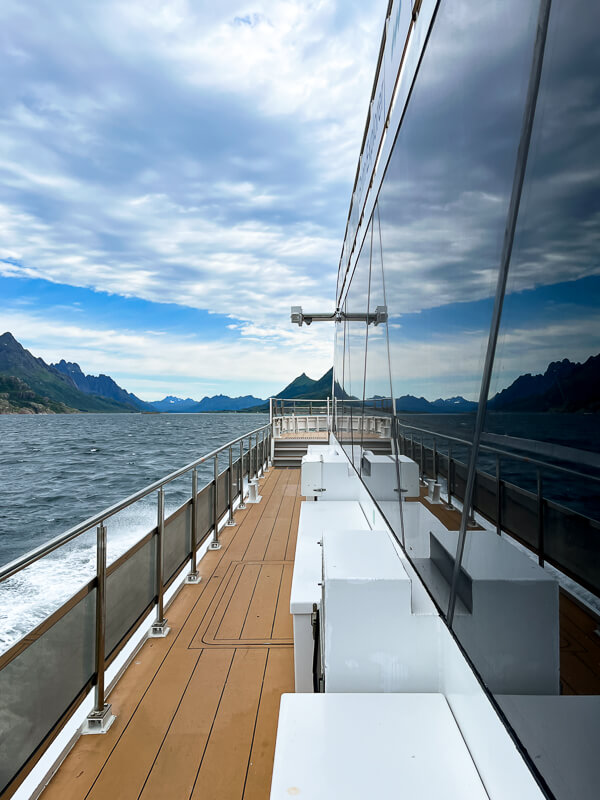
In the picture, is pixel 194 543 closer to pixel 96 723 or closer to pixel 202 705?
pixel 202 705

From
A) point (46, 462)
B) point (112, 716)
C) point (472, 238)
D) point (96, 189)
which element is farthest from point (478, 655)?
point (96, 189)

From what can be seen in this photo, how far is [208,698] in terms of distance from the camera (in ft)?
6.39

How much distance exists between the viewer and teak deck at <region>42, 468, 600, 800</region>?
1.45 meters

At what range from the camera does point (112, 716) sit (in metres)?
1.81

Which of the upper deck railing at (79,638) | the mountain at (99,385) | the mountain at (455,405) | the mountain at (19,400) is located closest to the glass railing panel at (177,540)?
the upper deck railing at (79,638)

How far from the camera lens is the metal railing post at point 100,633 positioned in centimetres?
177

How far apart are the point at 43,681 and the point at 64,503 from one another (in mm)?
13989

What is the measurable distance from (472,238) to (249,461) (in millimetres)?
5857

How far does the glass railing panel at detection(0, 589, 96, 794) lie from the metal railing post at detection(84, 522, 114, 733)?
0.03 meters

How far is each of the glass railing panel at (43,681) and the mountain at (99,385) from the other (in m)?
139

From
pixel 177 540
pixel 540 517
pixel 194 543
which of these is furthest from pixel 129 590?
pixel 540 517

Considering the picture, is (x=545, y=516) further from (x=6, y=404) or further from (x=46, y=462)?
(x=6, y=404)

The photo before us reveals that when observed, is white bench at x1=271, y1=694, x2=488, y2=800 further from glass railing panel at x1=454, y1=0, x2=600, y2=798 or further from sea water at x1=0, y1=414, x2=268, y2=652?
sea water at x1=0, y1=414, x2=268, y2=652

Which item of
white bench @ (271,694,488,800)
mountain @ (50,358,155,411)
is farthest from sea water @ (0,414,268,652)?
mountain @ (50,358,155,411)
